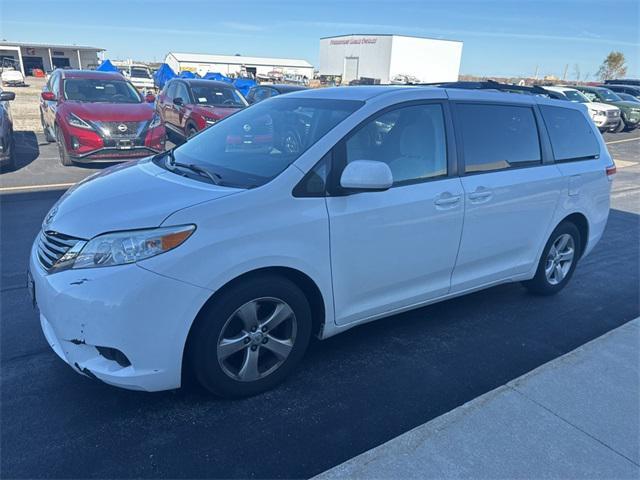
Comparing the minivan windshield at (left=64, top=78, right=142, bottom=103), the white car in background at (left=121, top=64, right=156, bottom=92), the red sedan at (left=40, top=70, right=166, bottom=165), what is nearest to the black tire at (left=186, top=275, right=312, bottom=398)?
the red sedan at (left=40, top=70, right=166, bottom=165)

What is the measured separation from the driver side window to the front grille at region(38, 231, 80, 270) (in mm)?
1664

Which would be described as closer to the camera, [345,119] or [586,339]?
[345,119]

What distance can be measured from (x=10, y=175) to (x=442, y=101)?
7850 mm

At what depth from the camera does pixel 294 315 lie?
2.89 m

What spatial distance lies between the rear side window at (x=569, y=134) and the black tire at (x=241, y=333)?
289cm

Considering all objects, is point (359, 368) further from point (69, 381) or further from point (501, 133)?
point (501, 133)

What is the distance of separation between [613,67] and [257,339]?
232 ft

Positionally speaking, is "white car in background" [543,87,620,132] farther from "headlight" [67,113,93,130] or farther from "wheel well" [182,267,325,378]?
"wheel well" [182,267,325,378]

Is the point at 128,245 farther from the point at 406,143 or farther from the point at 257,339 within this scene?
the point at 406,143

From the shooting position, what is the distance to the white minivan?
2.44 meters

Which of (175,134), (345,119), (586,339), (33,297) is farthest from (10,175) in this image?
(586,339)

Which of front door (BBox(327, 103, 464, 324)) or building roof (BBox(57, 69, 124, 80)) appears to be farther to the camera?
building roof (BBox(57, 69, 124, 80))

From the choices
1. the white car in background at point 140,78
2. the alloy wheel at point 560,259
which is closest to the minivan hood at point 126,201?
the alloy wheel at point 560,259

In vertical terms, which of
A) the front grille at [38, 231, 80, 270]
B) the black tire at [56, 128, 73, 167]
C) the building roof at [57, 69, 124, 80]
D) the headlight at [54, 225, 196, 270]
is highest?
the building roof at [57, 69, 124, 80]
